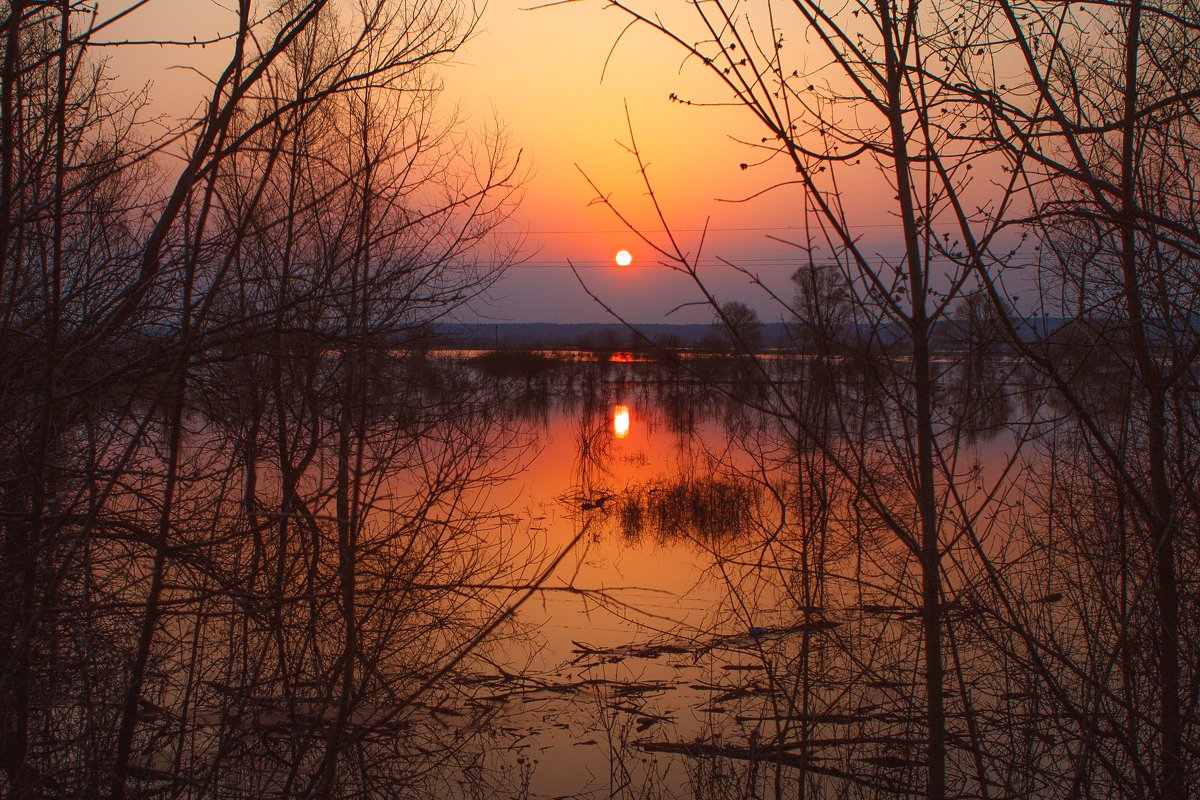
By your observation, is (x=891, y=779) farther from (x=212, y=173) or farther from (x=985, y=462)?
(x=985, y=462)

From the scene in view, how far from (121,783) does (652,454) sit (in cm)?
1797

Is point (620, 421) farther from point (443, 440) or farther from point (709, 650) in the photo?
point (443, 440)

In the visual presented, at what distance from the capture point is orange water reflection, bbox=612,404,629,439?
24734 millimetres

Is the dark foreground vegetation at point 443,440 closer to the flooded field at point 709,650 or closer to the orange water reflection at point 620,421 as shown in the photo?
the flooded field at point 709,650

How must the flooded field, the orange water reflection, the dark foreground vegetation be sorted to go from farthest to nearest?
1. the orange water reflection
2. the flooded field
3. the dark foreground vegetation

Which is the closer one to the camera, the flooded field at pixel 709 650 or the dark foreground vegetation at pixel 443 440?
the dark foreground vegetation at pixel 443 440

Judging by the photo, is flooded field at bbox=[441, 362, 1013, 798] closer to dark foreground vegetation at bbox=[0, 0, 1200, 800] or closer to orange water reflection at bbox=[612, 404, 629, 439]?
dark foreground vegetation at bbox=[0, 0, 1200, 800]

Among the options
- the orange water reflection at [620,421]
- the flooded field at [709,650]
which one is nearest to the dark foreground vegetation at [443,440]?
the flooded field at [709,650]

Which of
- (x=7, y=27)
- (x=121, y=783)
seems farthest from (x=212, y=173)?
(x=121, y=783)

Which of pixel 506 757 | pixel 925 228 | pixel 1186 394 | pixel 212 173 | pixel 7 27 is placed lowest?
pixel 506 757

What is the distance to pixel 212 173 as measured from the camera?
82.4 inches

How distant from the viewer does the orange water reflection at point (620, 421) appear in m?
24.7

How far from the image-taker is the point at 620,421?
28.5 meters

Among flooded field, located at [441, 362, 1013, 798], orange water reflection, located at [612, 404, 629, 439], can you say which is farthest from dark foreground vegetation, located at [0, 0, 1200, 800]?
orange water reflection, located at [612, 404, 629, 439]
